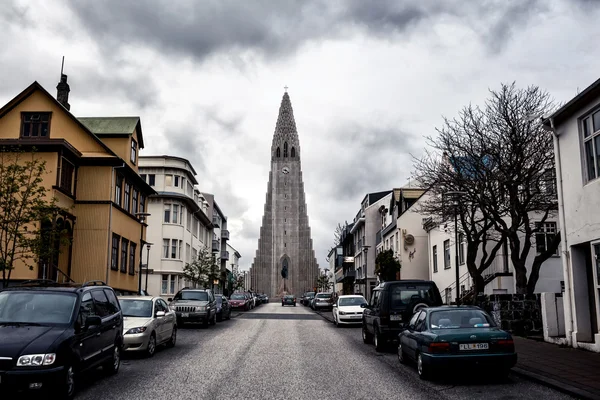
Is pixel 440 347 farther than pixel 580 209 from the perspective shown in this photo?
No

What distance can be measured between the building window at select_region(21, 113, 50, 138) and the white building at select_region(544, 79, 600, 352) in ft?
82.6

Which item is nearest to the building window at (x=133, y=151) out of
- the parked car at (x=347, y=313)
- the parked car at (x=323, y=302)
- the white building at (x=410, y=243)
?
the parked car at (x=347, y=313)

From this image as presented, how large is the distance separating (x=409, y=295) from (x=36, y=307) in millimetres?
10067

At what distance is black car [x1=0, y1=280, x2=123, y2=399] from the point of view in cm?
827

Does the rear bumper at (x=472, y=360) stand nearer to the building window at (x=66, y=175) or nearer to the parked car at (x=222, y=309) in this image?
Answer: the parked car at (x=222, y=309)

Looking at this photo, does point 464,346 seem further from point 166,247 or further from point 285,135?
point 285,135

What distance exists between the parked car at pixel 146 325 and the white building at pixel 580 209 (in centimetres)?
1093

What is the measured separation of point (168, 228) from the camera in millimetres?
56750

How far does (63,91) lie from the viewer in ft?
125

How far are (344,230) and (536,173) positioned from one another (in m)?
64.0

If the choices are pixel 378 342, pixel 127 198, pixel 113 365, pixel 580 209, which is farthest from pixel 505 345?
pixel 127 198

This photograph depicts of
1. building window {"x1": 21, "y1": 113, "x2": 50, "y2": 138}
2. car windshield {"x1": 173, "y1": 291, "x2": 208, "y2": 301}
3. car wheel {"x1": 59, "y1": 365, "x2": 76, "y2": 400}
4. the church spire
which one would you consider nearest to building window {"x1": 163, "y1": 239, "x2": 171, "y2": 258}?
building window {"x1": 21, "y1": 113, "x2": 50, "y2": 138}

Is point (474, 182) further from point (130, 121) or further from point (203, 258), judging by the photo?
point (203, 258)

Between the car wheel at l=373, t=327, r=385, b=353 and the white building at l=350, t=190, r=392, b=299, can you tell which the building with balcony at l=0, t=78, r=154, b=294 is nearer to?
the car wheel at l=373, t=327, r=385, b=353
